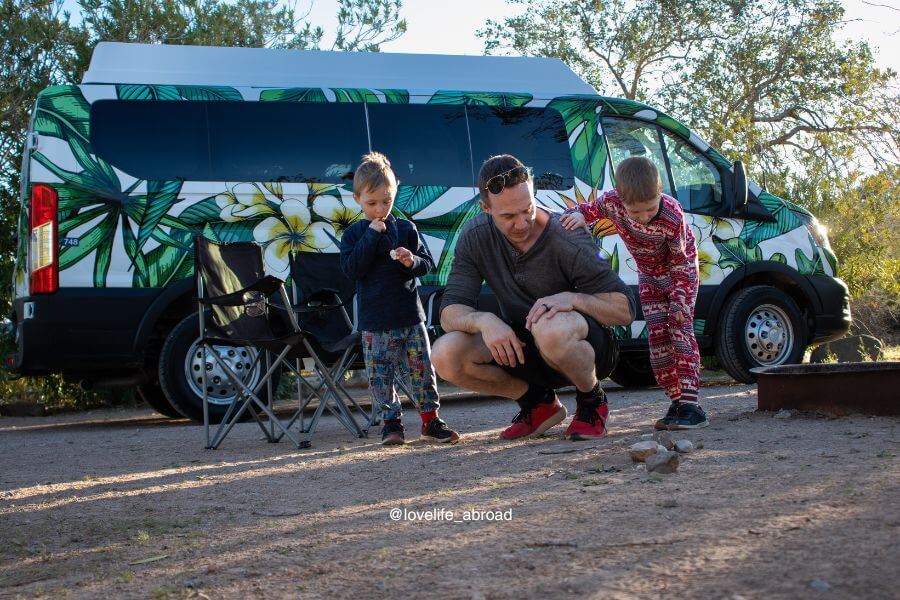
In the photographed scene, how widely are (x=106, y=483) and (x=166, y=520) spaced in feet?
3.17

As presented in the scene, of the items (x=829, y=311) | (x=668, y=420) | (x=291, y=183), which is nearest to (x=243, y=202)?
(x=291, y=183)

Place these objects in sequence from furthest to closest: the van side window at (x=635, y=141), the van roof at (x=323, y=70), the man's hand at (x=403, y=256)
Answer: the van side window at (x=635, y=141) → the van roof at (x=323, y=70) → the man's hand at (x=403, y=256)

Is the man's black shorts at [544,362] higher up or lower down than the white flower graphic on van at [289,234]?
lower down

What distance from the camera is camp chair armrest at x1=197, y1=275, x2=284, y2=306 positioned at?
4867 mm

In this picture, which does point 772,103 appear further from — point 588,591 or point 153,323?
point 588,591

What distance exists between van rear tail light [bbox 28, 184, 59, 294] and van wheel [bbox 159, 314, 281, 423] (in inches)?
30.6

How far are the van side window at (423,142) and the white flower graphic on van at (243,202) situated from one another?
862mm

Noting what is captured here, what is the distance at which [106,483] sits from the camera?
4.02m

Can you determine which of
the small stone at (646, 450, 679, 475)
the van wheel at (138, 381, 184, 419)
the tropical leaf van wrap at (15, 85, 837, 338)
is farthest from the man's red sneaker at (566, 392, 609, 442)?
the van wheel at (138, 381, 184, 419)

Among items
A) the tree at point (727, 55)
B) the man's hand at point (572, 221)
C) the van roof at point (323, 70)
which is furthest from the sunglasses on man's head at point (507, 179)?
the tree at point (727, 55)

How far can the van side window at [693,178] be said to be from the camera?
7.51 meters

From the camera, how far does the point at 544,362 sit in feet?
14.4

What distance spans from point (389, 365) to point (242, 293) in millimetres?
800

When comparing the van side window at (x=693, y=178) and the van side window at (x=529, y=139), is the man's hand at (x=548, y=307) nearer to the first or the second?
the van side window at (x=529, y=139)
